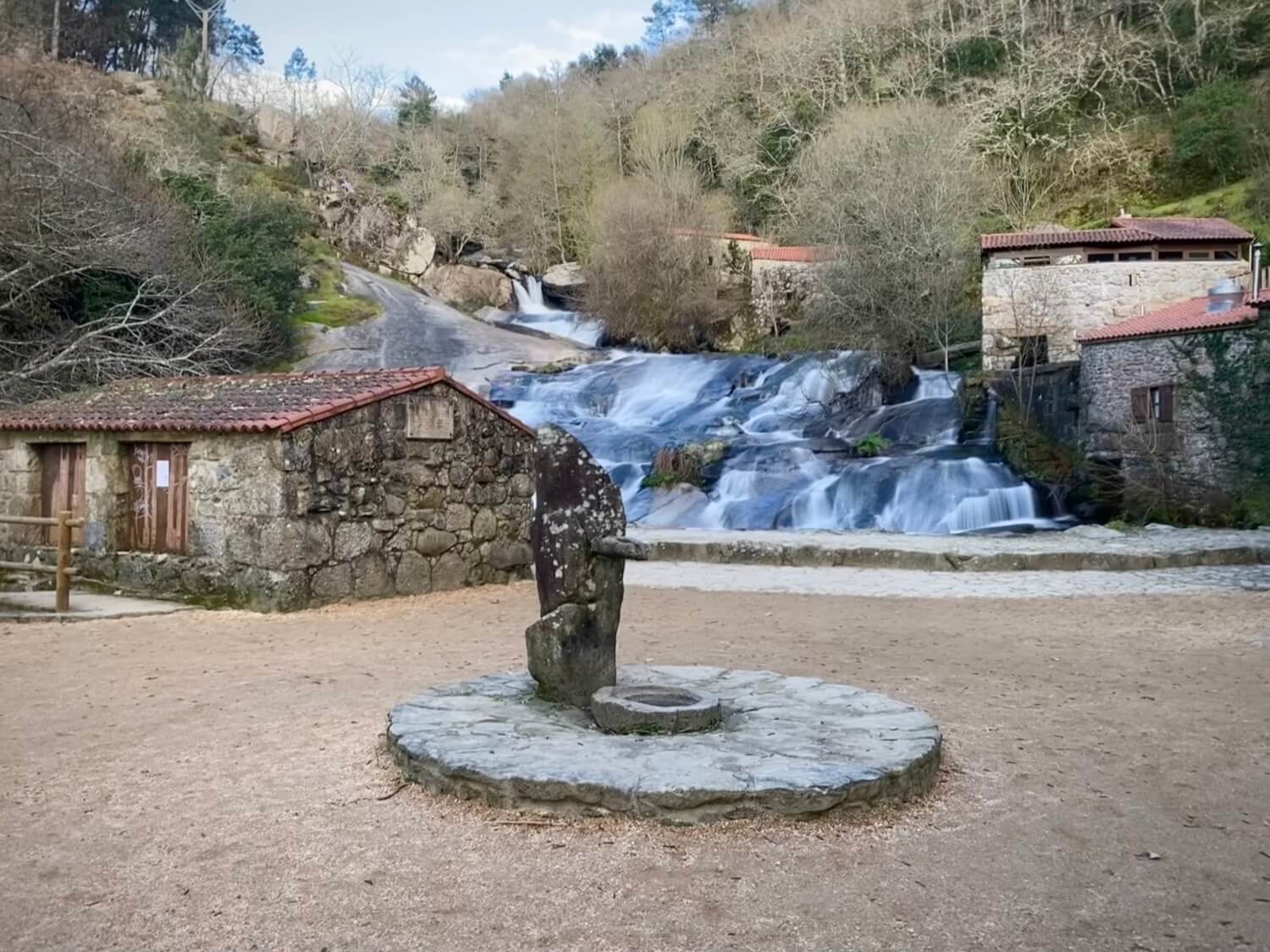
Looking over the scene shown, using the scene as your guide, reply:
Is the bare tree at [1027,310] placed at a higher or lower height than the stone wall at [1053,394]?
higher

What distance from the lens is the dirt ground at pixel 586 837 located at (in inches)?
128

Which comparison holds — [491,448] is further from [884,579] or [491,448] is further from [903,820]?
[903,820]

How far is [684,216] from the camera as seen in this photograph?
34344mm

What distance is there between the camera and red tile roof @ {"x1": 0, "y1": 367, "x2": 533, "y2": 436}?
10.2 meters

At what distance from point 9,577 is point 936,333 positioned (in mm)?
20448

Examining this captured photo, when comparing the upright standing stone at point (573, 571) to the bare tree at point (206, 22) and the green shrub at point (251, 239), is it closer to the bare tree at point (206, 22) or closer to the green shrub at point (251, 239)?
the green shrub at point (251, 239)

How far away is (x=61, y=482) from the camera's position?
11898 millimetres

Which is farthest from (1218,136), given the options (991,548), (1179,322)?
(991,548)

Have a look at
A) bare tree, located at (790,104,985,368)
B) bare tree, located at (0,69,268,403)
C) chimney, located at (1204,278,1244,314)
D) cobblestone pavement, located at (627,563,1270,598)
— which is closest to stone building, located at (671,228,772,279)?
bare tree, located at (790,104,985,368)

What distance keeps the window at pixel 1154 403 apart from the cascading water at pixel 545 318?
59.5 ft

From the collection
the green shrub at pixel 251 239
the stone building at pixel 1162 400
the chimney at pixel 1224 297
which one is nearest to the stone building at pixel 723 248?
the green shrub at pixel 251 239

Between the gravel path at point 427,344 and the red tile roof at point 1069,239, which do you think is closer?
the red tile roof at point 1069,239

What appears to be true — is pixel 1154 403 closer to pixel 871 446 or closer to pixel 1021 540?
pixel 871 446

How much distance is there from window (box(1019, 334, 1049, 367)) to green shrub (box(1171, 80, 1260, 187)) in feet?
40.0
